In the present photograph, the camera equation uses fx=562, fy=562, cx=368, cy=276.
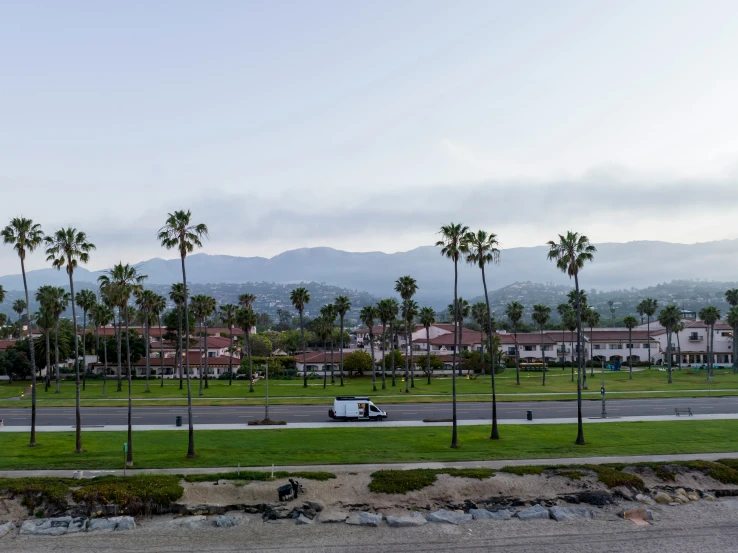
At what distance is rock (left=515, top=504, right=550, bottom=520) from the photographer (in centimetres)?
2734

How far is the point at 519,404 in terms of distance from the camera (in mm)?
61938

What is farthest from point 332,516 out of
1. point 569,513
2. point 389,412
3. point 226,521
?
point 389,412

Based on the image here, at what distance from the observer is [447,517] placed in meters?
27.1

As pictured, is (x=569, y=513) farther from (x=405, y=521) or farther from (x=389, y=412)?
(x=389, y=412)

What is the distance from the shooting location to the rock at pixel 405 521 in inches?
1040

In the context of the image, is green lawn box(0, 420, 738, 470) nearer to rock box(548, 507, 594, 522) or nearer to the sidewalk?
the sidewalk

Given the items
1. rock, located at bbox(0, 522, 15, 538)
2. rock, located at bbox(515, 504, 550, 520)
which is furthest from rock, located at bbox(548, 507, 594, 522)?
rock, located at bbox(0, 522, 15, 538)

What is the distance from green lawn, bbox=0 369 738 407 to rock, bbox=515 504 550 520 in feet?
128

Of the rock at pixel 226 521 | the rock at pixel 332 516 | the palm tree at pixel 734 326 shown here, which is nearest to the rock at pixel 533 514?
the rock at pixel 332 516

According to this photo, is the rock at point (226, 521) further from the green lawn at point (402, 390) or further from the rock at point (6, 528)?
the green lawn at point (402, 390)

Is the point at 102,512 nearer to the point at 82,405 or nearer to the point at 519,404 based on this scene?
the point at 82,405

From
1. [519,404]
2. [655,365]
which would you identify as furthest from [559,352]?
[519,404]

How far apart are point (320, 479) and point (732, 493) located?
2229cm

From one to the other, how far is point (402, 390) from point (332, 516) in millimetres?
55286
